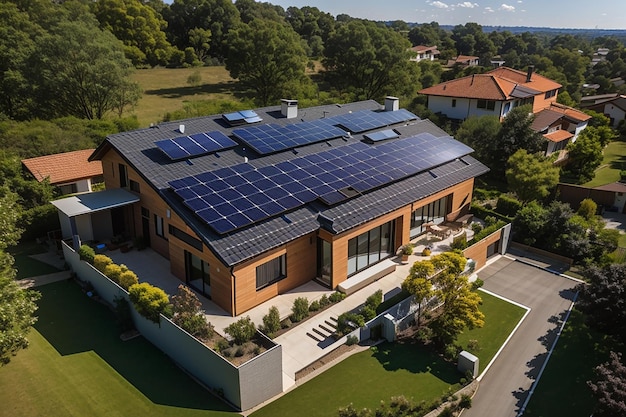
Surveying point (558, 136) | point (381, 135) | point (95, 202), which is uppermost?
point (381, 135)

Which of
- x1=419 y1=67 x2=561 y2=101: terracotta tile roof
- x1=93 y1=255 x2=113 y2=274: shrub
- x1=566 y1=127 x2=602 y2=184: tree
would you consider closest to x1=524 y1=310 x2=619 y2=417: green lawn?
x1=93 y1=255 x2=113 y2=274: shrub

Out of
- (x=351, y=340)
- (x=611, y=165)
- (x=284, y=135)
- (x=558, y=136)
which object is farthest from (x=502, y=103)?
(x=351, y=340)

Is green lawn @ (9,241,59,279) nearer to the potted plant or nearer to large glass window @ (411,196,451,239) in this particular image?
the potted plant

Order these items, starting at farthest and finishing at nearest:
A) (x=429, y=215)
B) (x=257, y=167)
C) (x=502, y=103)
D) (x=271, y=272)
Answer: (x=502, y=103), (x=429, y=215), (x=257, y=167), (x=271, y=272)

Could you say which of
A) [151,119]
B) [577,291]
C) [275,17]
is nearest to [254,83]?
[151,119]

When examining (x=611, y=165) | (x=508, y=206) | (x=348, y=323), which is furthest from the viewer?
(x=611, y=165)

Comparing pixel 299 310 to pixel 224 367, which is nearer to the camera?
pixel 224 367

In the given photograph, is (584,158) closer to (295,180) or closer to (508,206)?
(508,206)

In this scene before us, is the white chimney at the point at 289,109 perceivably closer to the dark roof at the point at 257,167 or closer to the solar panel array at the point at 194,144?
the dark roof at the point at 257,167
